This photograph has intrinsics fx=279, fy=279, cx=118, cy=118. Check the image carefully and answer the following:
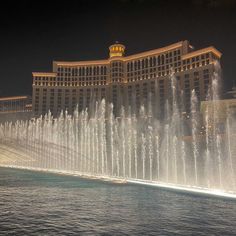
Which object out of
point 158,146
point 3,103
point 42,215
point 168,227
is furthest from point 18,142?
point 3,103

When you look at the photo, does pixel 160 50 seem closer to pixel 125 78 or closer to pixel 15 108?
pixel 125 78

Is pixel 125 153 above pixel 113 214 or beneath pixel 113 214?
above

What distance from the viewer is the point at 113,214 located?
1540cm

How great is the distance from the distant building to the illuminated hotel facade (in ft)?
39.4

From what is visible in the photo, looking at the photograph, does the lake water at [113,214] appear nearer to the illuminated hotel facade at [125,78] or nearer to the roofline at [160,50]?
the illuminated hotel facade at [125,78]

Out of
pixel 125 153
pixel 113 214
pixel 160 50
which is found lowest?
pixel 113 214

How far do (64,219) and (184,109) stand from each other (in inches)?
3173

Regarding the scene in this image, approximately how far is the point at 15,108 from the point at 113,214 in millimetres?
121717

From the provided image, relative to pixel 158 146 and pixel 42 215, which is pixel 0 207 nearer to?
pixel 42 215

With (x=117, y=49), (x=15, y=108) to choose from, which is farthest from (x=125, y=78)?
(x=15, y=108)

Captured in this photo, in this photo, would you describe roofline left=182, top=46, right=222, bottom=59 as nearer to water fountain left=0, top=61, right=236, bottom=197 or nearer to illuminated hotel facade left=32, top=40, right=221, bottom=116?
illuminated hotel facade left=32, top=40, right=221, bottom=116

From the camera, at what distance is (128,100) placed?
4232 inches

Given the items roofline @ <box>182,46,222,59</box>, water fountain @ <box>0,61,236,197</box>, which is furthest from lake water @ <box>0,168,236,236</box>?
roofline @ <box>182,46,222,59</box>

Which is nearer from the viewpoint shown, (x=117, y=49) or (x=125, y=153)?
(x=125, y=153)
